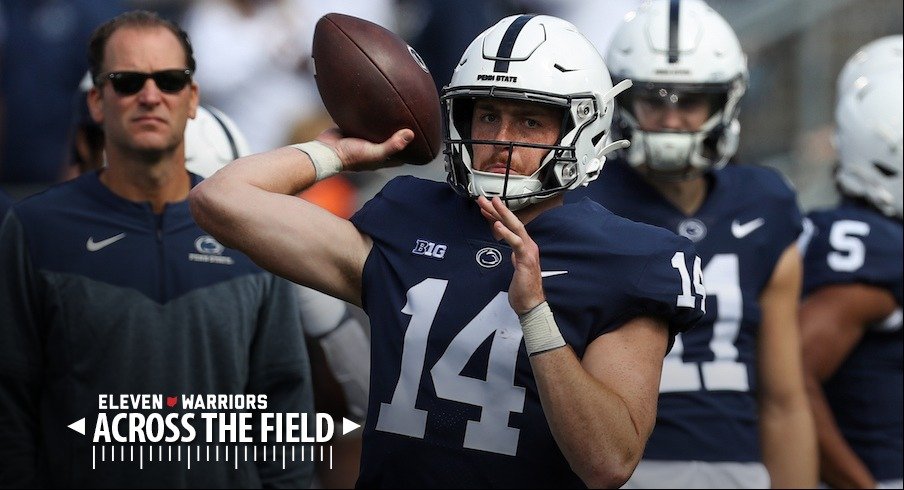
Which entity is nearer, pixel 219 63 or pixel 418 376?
pixel 418 376

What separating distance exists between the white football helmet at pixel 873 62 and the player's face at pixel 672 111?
77 cm

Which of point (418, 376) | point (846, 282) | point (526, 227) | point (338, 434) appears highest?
point (526, 227)

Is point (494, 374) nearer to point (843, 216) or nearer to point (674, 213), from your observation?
point (674, 213)

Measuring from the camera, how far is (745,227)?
4566 mm

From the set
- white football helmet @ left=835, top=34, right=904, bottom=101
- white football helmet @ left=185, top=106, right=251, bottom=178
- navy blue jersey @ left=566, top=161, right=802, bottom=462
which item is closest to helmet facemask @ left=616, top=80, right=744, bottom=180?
navy blue jersey @ left=566, top=161, right=802, bottom=462

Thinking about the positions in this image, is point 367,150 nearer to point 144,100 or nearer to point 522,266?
point 522,266

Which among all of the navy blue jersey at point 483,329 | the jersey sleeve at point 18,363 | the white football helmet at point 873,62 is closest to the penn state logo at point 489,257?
the navy blue jersey at point 483,329

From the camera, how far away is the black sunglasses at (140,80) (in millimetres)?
4129

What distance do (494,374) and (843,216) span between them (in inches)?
88.2

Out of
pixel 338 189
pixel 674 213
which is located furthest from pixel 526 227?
pixel 338 189

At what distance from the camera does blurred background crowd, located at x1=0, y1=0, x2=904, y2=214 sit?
7.02 metres

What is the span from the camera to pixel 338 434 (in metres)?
4.94

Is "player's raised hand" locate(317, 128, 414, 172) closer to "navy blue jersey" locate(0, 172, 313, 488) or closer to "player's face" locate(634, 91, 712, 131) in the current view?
"navy blue jersey" locate(0, 172, 313, 488)

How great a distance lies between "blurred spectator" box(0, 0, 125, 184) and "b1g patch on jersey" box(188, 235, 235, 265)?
10.2 feet
